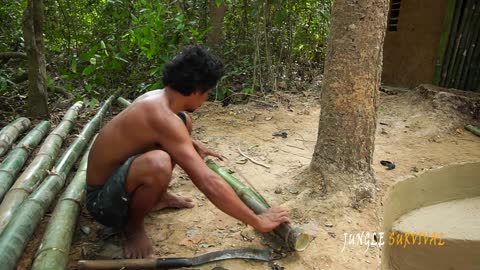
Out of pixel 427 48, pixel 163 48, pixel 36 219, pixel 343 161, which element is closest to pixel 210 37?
pixel 163 48

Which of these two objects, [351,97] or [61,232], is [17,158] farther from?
[351,97]

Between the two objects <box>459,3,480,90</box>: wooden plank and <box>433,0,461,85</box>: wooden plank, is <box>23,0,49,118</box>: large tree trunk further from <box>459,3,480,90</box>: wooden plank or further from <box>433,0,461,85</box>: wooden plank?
<box>459,3,480,90</box>: wooden plank

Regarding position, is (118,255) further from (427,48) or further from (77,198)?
(427,48)

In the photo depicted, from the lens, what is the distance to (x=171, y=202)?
107 inches

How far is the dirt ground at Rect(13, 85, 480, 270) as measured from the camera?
227 cm

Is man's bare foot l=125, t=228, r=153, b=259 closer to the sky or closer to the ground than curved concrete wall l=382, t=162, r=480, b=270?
closer to the sky

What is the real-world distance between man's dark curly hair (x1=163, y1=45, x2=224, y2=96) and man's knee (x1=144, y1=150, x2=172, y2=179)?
38 cm

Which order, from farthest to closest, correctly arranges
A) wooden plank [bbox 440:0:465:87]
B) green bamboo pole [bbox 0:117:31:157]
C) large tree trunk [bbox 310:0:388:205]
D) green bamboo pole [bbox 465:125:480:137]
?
wooden plank [bbox 440:0:465:87] → green bamboo pole [bbox 465:125:480:137] → green bamboo pole [bbox 0:117:31:157] → large tree trunk [bbox 310:0:388:205]

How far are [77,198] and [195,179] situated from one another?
1047 mm

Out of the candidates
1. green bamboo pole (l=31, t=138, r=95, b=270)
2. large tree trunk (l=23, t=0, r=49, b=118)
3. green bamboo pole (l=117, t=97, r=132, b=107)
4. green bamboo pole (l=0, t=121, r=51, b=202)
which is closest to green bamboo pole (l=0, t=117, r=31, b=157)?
green bamboo pole (l=0, t=121, r=51, b=202)

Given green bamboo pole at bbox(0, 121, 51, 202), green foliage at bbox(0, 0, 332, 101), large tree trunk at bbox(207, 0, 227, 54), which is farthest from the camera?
large tree trunk at bbox(207, 0, 227, 54)

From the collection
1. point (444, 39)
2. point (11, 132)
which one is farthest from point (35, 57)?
point (444, 39)

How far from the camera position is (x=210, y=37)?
20.4ft

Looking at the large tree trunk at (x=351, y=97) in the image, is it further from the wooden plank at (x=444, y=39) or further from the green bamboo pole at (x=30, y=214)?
the wooden plank at (x=444, y=39)
